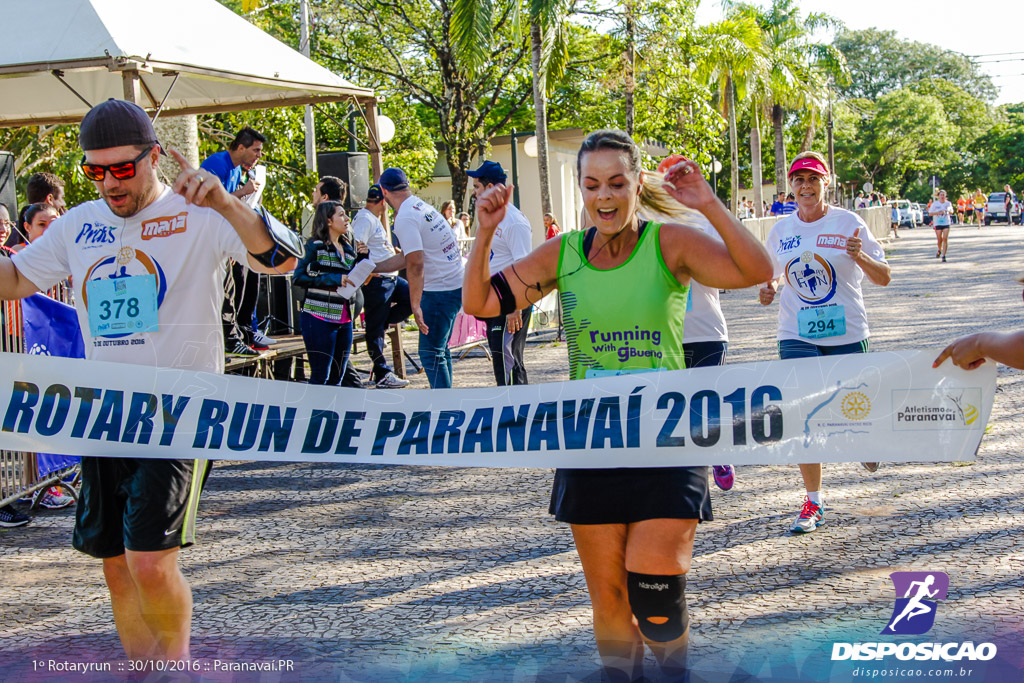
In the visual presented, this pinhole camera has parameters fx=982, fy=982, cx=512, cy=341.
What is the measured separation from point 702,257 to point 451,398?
4.10 feet

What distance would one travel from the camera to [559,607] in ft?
14.4

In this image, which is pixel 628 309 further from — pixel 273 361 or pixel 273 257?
pixel 273 361

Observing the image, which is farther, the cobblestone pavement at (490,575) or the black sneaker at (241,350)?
the black sneaker at (241,350)

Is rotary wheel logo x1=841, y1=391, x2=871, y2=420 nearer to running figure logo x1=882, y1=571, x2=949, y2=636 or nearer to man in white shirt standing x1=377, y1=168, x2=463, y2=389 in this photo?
running figure logo x1=882, y1=571, x2=949, y2=636

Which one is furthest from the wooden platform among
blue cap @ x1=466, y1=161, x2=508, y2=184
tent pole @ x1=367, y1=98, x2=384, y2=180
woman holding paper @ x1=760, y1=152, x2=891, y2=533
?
woman holding paper @ x1=760, y1=152, x2=891, y2=533

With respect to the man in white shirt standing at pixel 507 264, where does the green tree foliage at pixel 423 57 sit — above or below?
above

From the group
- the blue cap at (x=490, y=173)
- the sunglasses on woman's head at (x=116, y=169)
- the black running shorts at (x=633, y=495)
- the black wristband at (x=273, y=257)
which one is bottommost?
the black running shorts at (x=633, y=495)

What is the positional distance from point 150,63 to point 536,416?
20.3 feet

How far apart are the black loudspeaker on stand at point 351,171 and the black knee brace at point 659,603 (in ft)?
37.0

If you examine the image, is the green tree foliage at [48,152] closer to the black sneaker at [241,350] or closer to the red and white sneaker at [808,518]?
the black sneaker at [241,350]

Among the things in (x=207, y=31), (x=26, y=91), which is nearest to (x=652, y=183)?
(x=207, y=31)

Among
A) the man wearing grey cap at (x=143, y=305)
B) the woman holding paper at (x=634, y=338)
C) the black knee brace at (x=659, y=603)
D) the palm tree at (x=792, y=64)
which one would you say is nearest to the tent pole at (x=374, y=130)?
the man wearing grey cap at (x=143, y=305)

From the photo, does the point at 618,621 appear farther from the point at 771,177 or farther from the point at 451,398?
the point at 771,177

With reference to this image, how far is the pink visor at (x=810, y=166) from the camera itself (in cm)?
555
